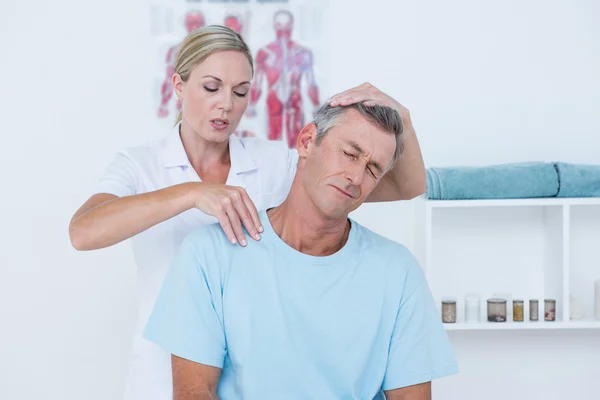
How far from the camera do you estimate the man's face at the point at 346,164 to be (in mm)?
1613

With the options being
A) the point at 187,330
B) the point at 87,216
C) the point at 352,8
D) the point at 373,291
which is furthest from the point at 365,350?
the point at 352,8

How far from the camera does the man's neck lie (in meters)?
1.66

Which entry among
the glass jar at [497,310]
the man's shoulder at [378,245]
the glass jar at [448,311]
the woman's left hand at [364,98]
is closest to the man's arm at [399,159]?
the woman's left hand at [364,98]

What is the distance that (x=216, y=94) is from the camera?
1.80 meters

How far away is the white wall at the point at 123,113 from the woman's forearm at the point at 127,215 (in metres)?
1.19

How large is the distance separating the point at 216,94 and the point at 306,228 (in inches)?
14.9

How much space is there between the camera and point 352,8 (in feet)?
9.20

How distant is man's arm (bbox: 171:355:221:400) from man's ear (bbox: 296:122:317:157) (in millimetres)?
486

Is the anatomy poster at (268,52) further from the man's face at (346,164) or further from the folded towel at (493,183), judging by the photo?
the man's face at (346,164)

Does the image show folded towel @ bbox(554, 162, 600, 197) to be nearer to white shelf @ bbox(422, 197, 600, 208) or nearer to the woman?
white shelf @ bbox(422, 197, 600, 208)

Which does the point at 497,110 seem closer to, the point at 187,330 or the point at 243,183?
the point at 243,183

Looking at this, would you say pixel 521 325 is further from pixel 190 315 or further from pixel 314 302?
pixel 190 315

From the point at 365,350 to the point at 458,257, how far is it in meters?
1.33

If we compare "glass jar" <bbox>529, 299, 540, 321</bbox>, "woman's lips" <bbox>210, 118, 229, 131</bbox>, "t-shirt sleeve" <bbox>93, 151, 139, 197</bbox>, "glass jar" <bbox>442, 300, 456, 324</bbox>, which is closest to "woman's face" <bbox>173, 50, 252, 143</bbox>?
"woman's lips" <bbox>210, 118, 229, 131</bbox>
